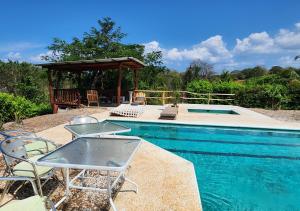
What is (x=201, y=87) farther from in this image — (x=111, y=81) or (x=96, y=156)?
(x=96, y=156)

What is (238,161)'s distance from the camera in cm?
599

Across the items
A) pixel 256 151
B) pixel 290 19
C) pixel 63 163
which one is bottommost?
pixel 256 151

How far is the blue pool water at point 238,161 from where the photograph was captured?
13.6 ft

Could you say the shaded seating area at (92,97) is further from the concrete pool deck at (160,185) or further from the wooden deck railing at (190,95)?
the concrete pool deck at (160,185)

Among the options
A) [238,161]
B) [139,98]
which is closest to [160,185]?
[238,161]

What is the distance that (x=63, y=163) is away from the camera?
2404mm

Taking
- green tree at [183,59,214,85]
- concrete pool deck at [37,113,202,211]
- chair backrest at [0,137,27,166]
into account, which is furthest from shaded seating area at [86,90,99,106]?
green tree at [183,59,214,85]

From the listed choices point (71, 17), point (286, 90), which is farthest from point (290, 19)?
point (71, 17)

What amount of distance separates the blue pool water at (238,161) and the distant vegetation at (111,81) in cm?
630

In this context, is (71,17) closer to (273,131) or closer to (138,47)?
(138,47)

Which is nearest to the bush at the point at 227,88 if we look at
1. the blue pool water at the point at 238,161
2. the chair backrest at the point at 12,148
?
the blue pool water at the point at 238,161

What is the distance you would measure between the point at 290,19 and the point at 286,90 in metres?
5.91

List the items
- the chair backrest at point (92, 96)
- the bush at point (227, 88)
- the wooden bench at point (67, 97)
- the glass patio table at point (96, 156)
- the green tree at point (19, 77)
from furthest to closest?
the green tree at point (19, 77)
the bush at point (227, 88)
the wooden bench at point (67, 97)
the chair backrest at point (92, 96)
the glass patio table at point (96, 156)

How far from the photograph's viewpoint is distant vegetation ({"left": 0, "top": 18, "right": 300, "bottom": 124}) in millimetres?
15312
